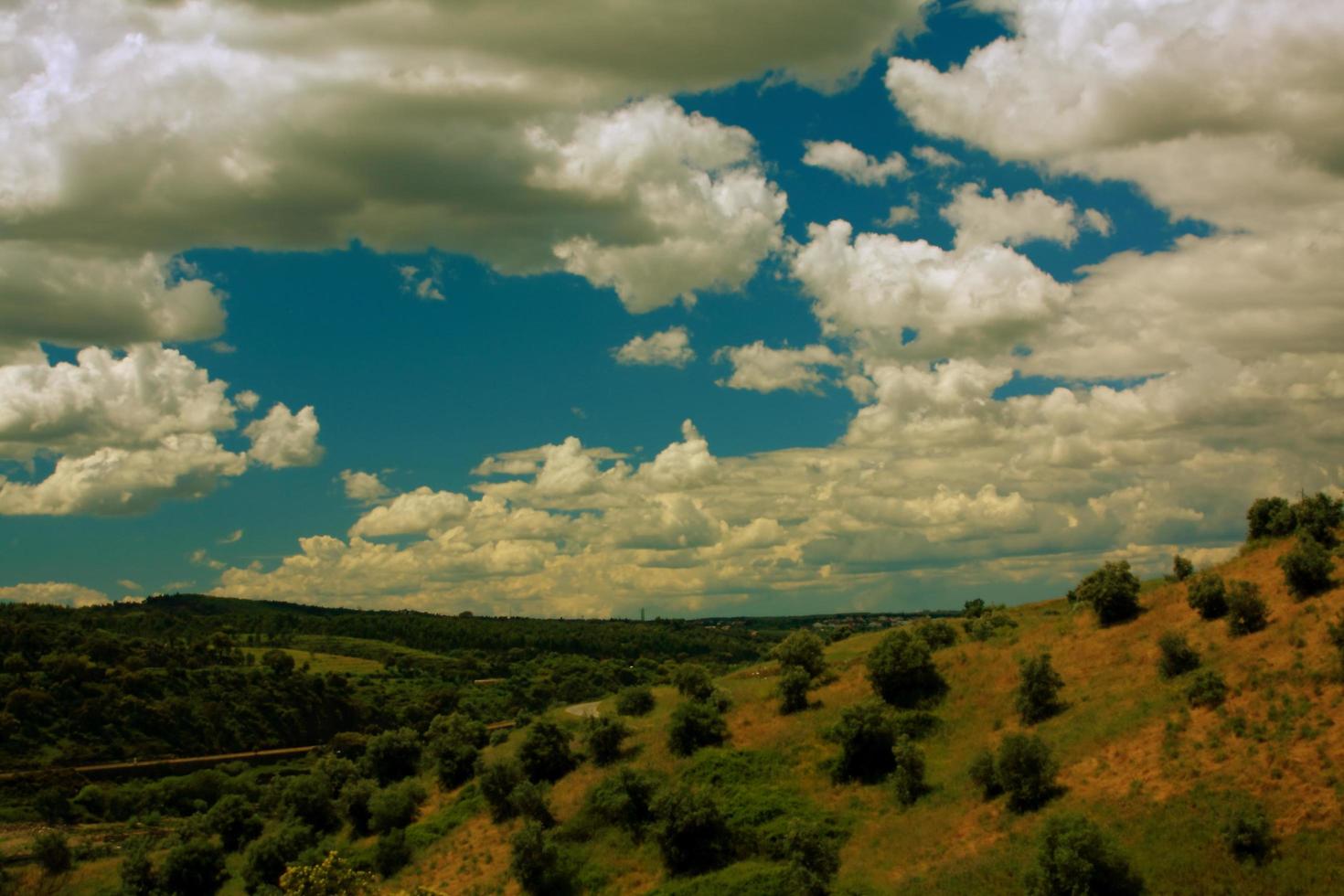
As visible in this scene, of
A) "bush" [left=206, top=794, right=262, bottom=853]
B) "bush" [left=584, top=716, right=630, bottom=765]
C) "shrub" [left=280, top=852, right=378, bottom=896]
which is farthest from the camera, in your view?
"bush" [left=206, top=794, right=262, bottom=853]

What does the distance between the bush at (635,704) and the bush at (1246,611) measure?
53333 millimetres

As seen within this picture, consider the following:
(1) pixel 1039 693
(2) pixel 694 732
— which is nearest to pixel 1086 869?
(1) pixel 1039 693

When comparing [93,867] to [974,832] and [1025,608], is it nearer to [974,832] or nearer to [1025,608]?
[974,832]

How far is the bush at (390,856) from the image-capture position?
74.2 m

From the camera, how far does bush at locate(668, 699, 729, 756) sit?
71562 mm

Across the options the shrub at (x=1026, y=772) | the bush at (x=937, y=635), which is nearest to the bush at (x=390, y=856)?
the bush at (x=937, y=635)

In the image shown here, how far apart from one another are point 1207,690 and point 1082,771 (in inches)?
324

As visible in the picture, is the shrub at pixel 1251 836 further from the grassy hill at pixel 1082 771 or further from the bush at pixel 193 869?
the bush at pixel 193 869

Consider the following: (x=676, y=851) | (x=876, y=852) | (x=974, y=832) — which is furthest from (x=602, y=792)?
(x=974, y=832)

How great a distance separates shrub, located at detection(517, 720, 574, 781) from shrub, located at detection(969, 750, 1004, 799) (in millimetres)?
36798

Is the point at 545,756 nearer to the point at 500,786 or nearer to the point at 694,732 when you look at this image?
the point at 500,786

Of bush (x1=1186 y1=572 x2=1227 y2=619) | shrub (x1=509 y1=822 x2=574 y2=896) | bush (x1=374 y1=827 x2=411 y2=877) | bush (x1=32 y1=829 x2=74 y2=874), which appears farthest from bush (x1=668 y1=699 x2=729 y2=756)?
bush (x1=32 y1=829 x2=74 y2=874)

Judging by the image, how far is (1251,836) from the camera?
130ft

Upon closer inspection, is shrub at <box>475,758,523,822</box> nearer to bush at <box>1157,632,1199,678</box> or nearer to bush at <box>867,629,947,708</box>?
bush at <box>867,629,947,708</box>
